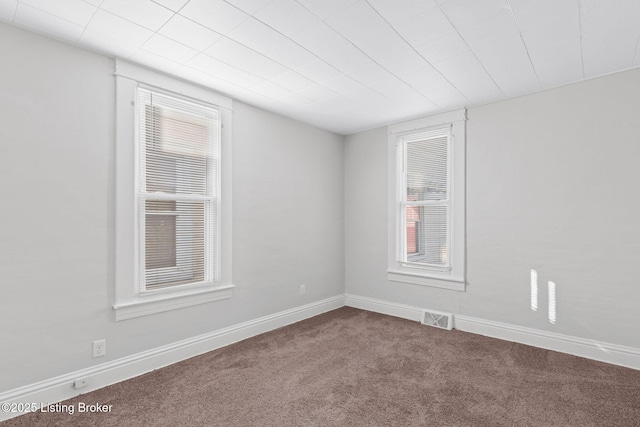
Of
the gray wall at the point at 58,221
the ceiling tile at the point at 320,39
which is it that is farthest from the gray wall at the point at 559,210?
the gray wall at the point at 58,221

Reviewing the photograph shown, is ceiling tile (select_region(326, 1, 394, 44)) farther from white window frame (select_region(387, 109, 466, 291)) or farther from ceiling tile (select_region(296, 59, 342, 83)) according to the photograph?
white window frame (select_region(387, 109, 466, 291))

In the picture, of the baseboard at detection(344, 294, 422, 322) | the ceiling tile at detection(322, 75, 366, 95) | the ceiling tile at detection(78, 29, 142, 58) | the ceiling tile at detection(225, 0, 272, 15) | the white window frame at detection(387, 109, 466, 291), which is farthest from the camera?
the baseboard at detection(344, 294, 422, 322)

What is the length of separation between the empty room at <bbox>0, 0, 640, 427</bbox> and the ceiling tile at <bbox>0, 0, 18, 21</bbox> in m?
0.01

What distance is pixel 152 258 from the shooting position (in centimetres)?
274

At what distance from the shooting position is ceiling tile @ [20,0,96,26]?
1866 millimetres

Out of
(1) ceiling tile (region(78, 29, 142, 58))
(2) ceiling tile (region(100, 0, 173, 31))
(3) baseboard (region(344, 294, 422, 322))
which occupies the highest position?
(2) ceiling tile (region(100, 0, 173, 31))

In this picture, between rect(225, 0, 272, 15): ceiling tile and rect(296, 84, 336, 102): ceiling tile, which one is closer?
rect(225, 0, 272, 15): ceiling tile

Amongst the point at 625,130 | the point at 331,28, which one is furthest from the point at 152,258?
the point at 625,130

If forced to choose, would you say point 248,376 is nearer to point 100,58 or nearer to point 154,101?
point 154,101

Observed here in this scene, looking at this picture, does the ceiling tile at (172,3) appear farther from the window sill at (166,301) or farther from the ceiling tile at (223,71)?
the window sill at (166,301)

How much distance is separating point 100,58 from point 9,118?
76 cm

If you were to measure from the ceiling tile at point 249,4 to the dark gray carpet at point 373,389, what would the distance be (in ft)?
8.24

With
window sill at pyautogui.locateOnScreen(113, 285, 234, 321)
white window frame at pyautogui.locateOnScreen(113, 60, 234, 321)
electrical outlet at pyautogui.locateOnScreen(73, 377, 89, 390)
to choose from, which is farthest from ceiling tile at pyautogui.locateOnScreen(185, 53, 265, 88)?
electrical outlet at pyautogui.locateOnScreen(73, 377, 89, 390)

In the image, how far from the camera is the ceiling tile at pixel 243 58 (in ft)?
7.62
